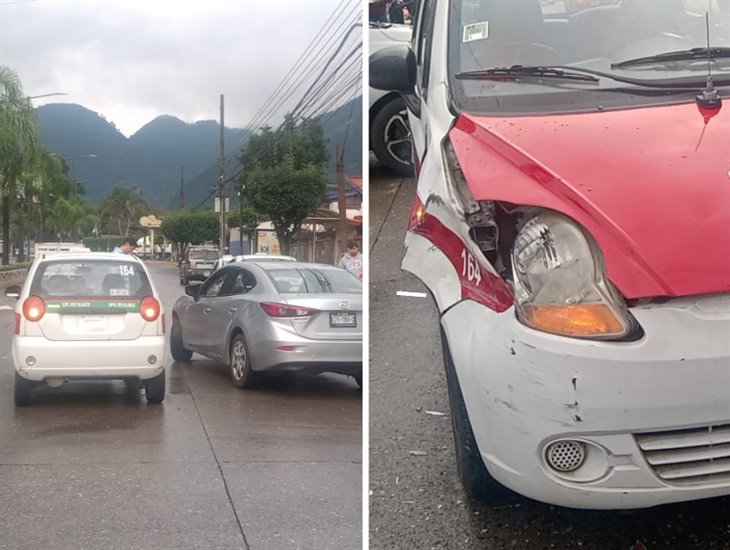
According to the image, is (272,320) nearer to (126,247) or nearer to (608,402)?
(126,247)

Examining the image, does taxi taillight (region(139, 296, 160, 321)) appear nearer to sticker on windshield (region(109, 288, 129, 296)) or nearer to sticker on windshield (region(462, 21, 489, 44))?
sticker on windshield (region(109, 288, 129, 296))

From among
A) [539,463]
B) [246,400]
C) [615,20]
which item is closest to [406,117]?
[615,20]

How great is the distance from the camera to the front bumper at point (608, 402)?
131 cm

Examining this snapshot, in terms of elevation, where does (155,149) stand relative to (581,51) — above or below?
below

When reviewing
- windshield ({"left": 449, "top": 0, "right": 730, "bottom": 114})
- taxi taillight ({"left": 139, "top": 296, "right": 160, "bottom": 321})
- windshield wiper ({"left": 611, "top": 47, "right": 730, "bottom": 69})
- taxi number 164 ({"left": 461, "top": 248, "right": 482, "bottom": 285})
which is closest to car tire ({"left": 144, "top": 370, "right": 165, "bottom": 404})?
taxi taillight ({"left": 139, "top": 296, "right": 160, "bottom": 321})

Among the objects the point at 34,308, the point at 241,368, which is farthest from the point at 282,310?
the point at 34,308

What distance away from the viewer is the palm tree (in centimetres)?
142

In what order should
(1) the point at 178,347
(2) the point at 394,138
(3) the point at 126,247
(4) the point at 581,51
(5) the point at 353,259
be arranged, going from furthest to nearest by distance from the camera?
1. (2) the point at 394,138
2. (4) the point at 581,51
3. (1) the point at 178,347
4. (3) the point at 126,247
5. (5) the point at 353,259

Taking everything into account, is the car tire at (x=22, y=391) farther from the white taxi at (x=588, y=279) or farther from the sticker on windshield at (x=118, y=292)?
the white taxi at (x=588, y=279)

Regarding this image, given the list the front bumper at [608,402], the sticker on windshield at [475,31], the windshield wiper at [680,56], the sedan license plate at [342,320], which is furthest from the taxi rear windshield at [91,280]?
the windshield wiper at [680,56]

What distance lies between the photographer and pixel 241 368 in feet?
5.61

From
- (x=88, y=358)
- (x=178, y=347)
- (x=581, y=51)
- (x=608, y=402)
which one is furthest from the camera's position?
(x=581, y=51)

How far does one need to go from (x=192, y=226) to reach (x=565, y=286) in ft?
2.39

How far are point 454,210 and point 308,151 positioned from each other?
0.31 m
